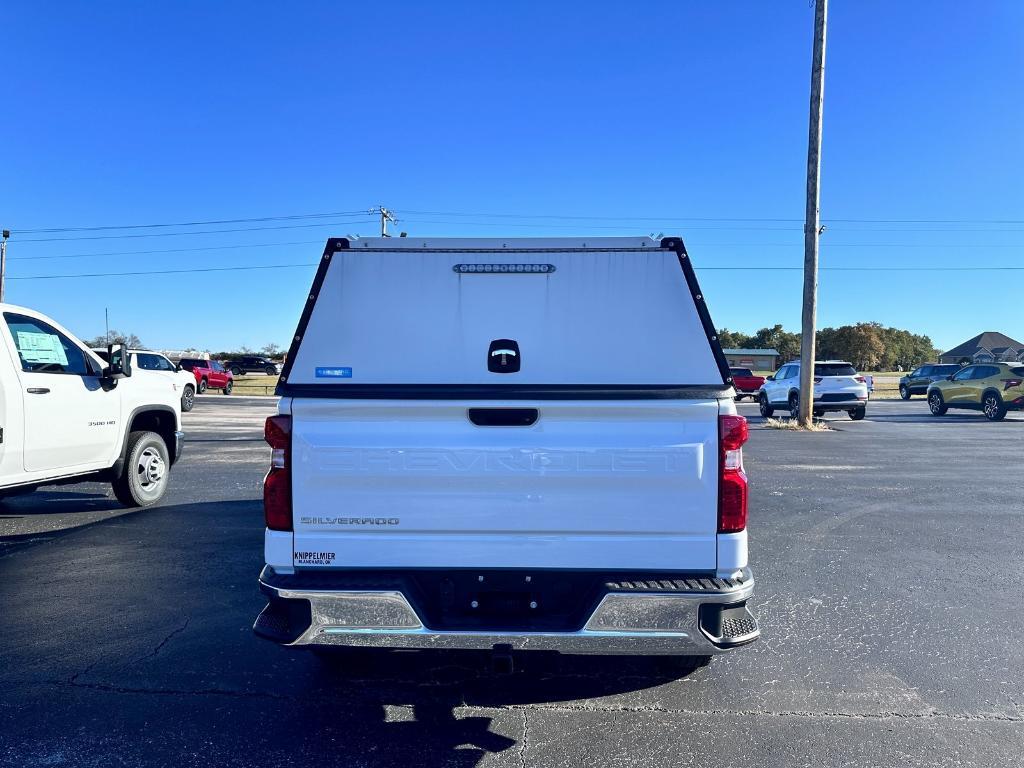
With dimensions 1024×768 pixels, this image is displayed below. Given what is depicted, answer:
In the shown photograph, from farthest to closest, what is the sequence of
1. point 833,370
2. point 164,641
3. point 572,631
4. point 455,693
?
point 833,370 < point 164,641 < point 455,693 < point 572,631

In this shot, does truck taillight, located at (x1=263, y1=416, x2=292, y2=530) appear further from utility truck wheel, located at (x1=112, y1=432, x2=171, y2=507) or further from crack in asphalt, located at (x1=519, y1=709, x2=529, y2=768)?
utility truck wheel, located at (x1=112, y1=432, x2=171, y2=507)

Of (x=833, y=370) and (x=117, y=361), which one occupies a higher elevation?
(x=117, y=361)

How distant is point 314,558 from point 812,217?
60.1ft

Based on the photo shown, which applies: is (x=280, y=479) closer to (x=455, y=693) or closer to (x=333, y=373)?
(x=333, y=373)

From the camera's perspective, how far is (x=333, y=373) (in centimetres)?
304

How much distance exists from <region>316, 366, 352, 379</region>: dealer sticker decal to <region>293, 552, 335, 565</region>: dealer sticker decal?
31.0 inches

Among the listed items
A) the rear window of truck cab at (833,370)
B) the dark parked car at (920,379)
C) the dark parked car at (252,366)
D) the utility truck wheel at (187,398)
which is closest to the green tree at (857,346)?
the dark parked car at (920,379)

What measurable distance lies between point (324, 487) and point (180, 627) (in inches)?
87.5

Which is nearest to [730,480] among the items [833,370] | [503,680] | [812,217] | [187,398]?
[503,680]

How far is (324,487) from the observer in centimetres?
292

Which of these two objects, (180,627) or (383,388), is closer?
(383,388)

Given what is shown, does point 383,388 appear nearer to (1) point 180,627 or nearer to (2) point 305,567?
(2) point 305,567

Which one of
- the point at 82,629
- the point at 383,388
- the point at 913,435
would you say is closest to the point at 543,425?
the point at 383,388

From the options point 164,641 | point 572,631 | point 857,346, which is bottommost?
point 164,641
